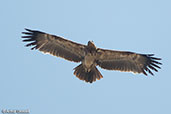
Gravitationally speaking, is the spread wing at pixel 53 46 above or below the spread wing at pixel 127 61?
above

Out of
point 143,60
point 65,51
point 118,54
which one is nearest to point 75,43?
point 65,51

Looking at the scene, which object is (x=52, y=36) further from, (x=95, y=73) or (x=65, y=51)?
(x=95, y=73)

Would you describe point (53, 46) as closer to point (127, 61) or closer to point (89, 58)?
point (89, 58)

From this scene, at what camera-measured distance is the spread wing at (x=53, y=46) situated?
1212 centimetres

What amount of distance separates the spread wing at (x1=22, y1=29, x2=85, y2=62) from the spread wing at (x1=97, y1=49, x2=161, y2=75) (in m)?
0.86

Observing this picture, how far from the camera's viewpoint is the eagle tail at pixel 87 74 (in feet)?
38.5

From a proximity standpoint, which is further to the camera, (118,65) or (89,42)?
(118,65)

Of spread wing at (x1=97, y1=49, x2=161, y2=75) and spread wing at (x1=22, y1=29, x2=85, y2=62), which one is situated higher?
spread wing at (x1=22, y1=29, x2=85, y2=62)

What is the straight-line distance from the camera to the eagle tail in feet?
38.5

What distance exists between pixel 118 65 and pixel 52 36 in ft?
8.92

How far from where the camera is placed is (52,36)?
39.8 ft

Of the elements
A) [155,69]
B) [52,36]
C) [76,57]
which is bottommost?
[155,69]

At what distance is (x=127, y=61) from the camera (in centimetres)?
1237

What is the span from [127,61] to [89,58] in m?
1.57
